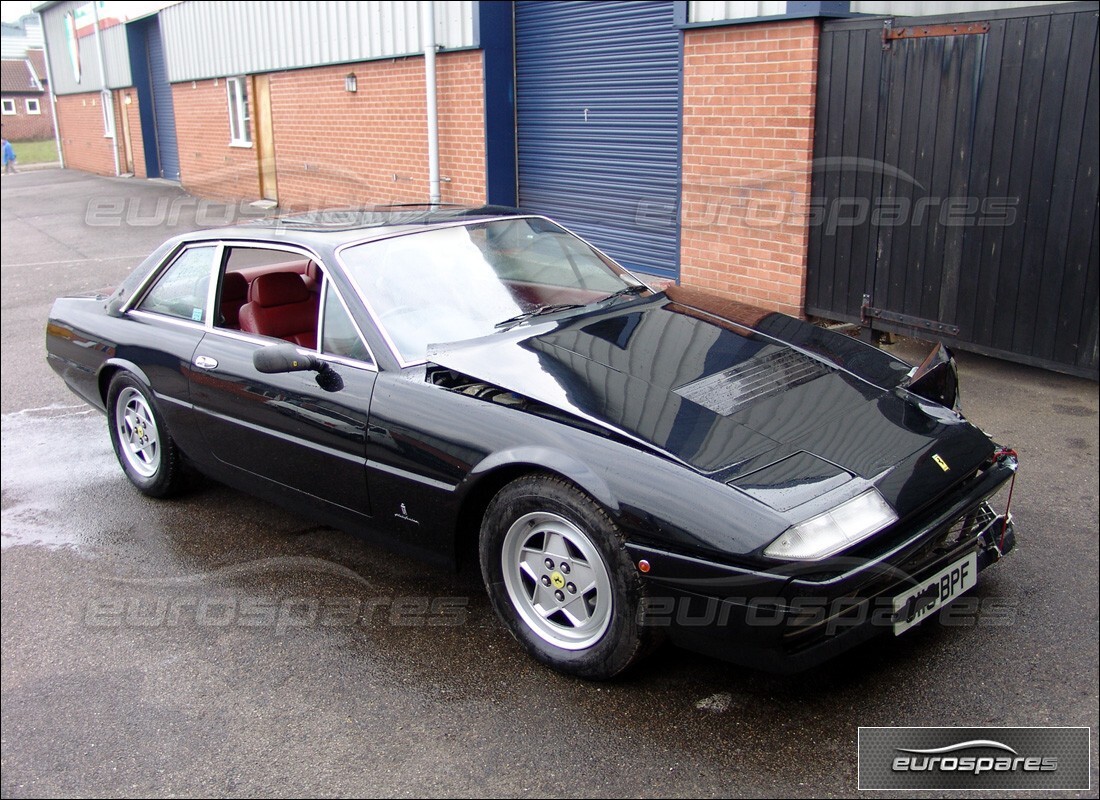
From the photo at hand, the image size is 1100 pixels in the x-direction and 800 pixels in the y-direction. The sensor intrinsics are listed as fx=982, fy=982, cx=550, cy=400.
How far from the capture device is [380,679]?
333 centimetres

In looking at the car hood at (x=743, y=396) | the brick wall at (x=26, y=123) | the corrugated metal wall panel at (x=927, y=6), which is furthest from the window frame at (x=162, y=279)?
the brick wall at (x=26, y=123)

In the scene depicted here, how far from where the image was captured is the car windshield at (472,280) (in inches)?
153

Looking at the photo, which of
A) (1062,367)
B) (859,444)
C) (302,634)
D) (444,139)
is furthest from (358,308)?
(444,139)

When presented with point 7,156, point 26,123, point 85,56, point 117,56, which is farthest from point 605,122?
point 26,123

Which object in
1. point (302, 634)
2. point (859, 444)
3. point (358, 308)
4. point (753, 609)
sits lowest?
point (302, 634)

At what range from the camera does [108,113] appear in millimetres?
29000

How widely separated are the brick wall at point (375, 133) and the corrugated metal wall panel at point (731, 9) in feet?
12.4

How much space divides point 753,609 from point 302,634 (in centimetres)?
176

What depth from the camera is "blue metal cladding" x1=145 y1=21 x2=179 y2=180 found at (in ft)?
81.8

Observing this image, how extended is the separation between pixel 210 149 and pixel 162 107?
6.79 meters

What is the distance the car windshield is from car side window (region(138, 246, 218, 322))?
3.43 feet

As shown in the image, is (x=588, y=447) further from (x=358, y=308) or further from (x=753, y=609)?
(x=358, y=308)

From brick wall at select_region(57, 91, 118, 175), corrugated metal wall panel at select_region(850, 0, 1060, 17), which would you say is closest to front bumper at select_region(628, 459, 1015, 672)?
corrugated metal wall panel at select_region(850, 0, 1060, 17)

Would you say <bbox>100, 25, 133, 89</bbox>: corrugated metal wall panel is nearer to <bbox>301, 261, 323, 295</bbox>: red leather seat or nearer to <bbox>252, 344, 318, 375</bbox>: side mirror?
<bbox>301, 261, 323, 295</bbox>: red leather seat
